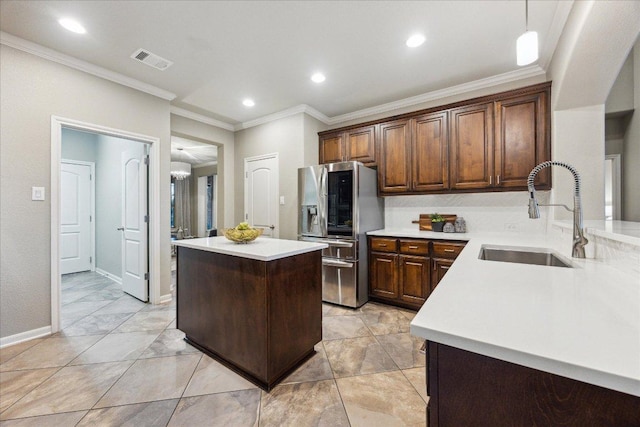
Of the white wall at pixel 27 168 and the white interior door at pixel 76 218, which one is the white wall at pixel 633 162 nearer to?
the white wall at pixel 27 168

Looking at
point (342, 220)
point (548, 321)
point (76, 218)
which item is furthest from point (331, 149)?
point (76, 218)

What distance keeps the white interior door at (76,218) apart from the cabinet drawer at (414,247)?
567 cm

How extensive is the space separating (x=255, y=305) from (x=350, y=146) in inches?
108

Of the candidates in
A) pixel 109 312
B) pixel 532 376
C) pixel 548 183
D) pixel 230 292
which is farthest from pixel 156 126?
pixel 548 183

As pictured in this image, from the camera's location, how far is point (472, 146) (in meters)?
2.95

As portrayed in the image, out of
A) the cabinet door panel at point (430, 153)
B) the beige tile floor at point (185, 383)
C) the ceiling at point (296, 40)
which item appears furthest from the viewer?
the cabinet door panel at point (430, 153)

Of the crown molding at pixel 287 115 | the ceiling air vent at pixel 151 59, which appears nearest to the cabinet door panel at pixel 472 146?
the crown molding at pixel 287 115

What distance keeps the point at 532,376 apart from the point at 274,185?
12.5 ft

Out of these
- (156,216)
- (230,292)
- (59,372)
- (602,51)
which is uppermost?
(602,51)

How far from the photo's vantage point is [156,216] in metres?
3.29

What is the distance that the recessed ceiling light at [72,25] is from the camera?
6.95 ft

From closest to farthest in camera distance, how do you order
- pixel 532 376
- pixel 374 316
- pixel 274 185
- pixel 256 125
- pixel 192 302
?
pixel 532 376 < pixel 192 302 < pixel 374 316 < pixel 274 185 < pixel 256 125

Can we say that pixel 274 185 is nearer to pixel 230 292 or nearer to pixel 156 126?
pixel 156 126

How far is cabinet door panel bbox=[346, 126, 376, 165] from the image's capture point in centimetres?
361
